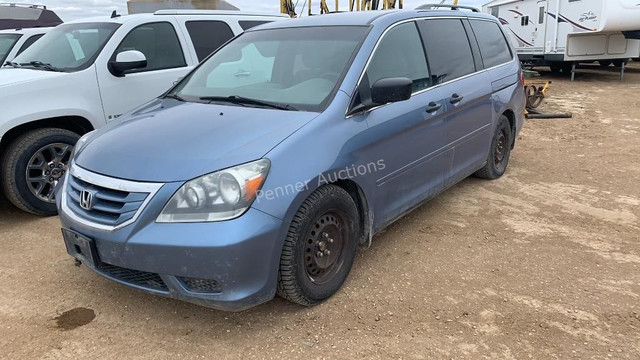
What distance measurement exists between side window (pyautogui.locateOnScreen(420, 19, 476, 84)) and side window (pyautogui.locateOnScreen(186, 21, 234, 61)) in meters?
2.63

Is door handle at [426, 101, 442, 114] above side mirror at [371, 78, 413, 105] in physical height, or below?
below

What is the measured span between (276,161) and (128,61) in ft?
9.56

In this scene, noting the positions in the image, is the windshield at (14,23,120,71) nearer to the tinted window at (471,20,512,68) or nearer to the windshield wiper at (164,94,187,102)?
the windshield wiper at (164,94,187,102)

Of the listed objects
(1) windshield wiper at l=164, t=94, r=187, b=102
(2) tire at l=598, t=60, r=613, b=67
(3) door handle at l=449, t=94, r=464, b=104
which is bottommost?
(2) tire at l=598, t=60, r=613, b=67

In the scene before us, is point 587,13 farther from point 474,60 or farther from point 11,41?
point 11,41

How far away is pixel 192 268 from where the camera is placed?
2451 millimetres

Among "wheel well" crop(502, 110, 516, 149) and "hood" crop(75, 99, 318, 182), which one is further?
"wheel well" crop(502, 110, 516, 149)

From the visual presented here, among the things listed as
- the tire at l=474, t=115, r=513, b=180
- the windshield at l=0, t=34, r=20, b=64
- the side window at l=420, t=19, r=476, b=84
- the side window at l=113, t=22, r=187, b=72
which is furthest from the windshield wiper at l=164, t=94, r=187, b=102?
the windshield at l=0, t=34, r=20, b=64

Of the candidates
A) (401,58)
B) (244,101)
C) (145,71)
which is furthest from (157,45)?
(401,58)

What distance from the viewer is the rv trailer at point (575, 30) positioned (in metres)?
12.4

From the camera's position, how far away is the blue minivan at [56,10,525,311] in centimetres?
247

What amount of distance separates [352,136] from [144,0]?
15948 millimetres

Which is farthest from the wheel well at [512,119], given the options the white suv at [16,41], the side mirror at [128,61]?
the white suv at [16,41]

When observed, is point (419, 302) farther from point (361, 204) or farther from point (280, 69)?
point (280, 69)
